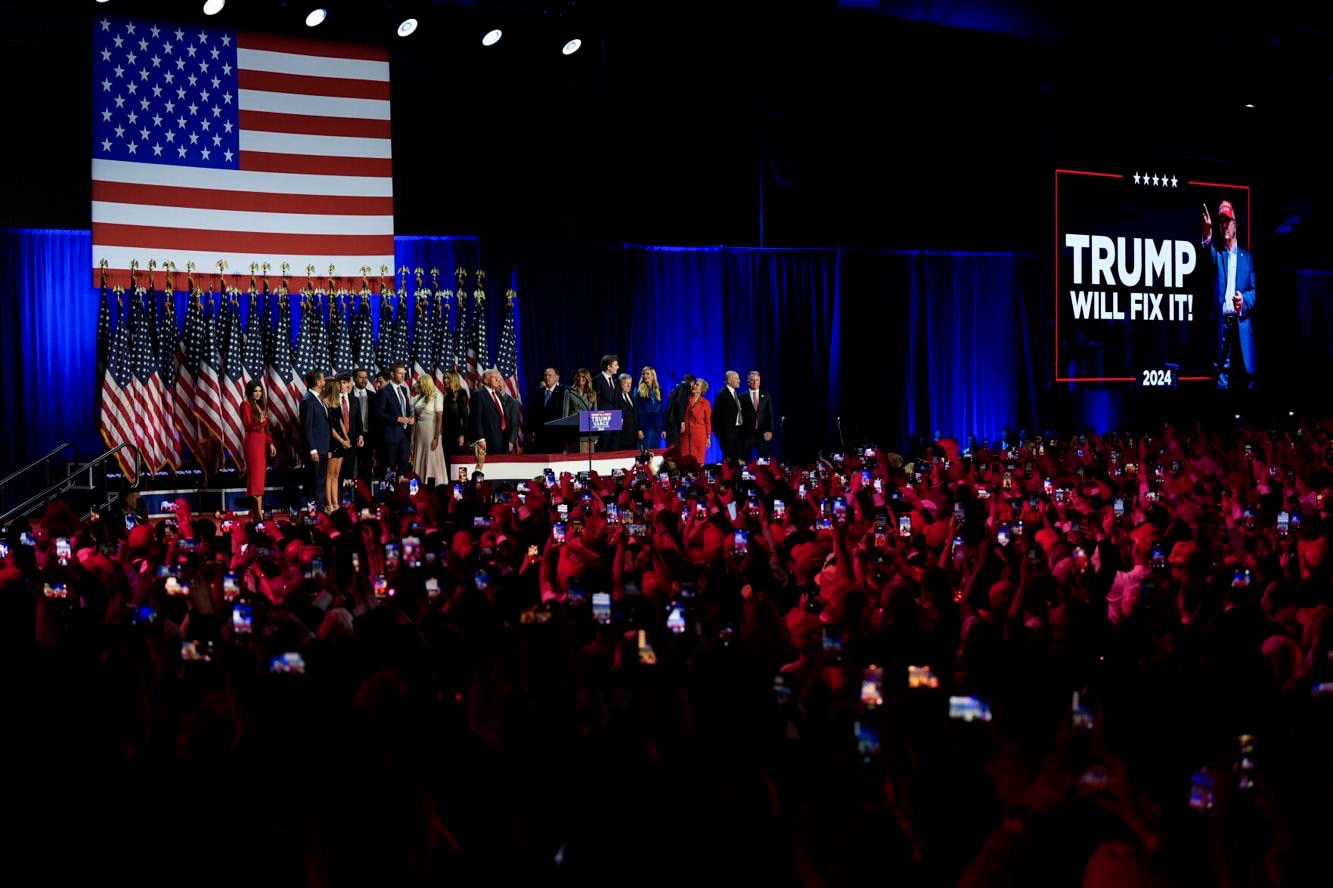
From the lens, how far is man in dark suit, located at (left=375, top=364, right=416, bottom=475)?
1630cm

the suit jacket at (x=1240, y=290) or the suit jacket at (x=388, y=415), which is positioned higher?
the suit jacket at (x=1240, y=290)

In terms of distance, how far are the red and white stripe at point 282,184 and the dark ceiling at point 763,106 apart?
1.79 ft

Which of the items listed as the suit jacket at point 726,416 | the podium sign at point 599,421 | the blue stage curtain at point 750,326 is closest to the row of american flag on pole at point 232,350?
the blue stage curtain at point 750,326

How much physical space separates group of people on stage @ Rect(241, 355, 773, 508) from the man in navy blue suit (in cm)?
1104

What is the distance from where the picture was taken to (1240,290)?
2591 cm

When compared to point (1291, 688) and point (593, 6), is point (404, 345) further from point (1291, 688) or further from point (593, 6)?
point (1291, 688)

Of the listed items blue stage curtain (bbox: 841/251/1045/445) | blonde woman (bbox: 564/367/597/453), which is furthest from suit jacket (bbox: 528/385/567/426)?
blue stage curtain (bbox: 841/251/1045/445)

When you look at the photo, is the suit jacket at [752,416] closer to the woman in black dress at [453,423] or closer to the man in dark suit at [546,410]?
the man in dark suit at [546,410]

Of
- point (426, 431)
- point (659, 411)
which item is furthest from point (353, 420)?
point (659, 411)

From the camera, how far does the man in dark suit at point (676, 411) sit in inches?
724

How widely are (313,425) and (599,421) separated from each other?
3620 mm

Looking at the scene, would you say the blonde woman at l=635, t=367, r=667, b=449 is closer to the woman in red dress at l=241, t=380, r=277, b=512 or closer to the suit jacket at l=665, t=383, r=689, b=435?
the suit jacket at l=665, t=383, r=689, b=435

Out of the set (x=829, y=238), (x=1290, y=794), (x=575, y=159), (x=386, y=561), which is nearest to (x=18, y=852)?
(x=1290, y=794)

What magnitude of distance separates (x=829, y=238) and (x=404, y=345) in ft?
27.6
